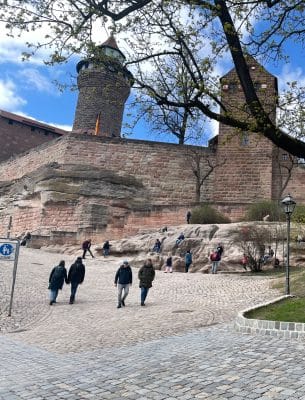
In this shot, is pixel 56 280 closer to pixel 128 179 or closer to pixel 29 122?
pixel 128 179

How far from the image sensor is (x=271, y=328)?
764 centimetres

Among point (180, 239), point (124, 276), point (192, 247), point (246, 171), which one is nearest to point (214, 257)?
point (192, 247)

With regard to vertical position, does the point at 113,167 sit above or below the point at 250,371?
above

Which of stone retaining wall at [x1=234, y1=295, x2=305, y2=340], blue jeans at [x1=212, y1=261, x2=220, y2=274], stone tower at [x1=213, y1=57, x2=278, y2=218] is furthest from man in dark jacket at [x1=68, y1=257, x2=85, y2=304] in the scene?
stone tower at [x1=213, y1=57, x2=278, y2=218]

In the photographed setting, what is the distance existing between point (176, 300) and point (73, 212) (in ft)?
59.9

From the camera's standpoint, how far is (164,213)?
92.6 ft

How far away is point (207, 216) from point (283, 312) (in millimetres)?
17697

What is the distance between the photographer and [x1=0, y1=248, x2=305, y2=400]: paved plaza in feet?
15.9

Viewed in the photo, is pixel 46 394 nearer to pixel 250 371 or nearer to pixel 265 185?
pixel 250 371

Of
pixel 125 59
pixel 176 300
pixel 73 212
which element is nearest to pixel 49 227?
pixel 73 212

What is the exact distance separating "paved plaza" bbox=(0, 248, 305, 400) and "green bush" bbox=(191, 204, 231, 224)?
12752 mm

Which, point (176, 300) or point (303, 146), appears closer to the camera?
point (303, 146)

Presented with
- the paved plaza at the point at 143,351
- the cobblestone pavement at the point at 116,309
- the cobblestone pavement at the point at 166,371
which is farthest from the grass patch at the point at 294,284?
the cobblestone pavement at the point at 166,371

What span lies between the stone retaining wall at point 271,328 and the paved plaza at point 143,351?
0.80ft
